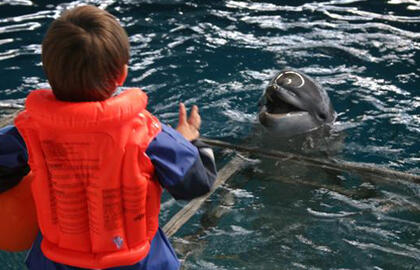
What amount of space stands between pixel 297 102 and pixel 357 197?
45.8 inches

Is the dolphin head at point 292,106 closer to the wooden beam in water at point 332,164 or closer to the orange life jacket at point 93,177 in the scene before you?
the wooden beam in water at point 332,164

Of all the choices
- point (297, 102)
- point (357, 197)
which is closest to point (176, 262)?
point (357, 197)

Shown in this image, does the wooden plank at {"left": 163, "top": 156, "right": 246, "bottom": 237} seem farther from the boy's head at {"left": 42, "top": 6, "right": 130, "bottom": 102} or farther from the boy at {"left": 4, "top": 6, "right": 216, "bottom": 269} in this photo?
the boy's head at {"left": 42, "top": 6, "right": 130, "bottom": 102}

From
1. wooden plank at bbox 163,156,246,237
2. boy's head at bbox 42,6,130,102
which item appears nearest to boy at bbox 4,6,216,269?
boy's head at bbox 42,6,130,102

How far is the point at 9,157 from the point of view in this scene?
2.68m

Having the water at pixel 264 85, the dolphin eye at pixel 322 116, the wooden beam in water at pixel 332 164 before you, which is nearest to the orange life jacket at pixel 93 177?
the water at pixel 264 85

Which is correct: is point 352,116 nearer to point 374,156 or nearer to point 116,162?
point 374,156

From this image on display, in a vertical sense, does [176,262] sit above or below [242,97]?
above

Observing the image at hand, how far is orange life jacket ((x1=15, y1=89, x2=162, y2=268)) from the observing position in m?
2.45

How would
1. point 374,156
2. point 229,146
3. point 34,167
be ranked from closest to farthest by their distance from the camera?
point 34,167 → point 229,146 → point 374,156

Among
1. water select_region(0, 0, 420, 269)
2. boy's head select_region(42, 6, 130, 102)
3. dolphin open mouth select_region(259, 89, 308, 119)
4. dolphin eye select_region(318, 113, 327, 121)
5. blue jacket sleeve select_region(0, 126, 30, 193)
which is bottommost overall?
water select_region(0, 0, 420, 269)

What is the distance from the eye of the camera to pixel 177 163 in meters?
2.56

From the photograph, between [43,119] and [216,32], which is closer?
[43,119]

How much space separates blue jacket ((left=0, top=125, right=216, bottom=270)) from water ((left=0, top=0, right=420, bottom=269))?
1129 mm
